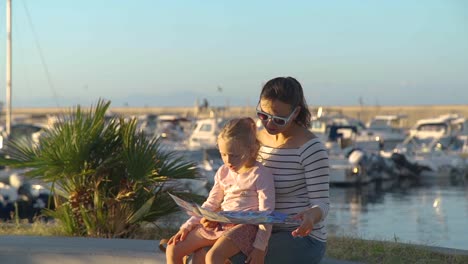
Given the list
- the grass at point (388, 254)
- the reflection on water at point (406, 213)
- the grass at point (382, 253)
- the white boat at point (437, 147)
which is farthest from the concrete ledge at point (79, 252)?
the white boat at point (437, 147)

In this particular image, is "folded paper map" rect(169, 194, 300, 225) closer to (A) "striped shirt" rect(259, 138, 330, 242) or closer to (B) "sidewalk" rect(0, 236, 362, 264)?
(A) "striped shirt" rect(259, 138, 330, 242)

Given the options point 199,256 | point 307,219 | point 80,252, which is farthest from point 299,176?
point 80,252

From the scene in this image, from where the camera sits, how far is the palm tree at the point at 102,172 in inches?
330

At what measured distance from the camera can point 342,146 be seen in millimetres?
39719

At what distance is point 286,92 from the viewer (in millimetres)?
4965

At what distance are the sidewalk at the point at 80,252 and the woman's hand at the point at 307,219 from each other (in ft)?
5.81

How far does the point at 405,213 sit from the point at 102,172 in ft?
46.1

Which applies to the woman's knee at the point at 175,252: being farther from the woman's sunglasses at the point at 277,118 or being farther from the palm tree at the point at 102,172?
the palm tree at the point at 102,172

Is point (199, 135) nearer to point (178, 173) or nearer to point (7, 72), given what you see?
point (7, 72)

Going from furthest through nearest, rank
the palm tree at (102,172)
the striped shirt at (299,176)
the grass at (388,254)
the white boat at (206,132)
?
the white boat at (206,132) → the palm tree at (102,172) → the grass at (388,254) → the striped shirt at (299,176)

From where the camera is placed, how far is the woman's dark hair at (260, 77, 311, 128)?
16.3ft

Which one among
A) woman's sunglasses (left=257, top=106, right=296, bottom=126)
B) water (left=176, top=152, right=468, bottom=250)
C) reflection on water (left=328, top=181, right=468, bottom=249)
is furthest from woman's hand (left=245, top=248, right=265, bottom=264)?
reflection on water (left=328, top=181, right=468, bottom=249)

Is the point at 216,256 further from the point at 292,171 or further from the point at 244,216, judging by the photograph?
the point at 292,171

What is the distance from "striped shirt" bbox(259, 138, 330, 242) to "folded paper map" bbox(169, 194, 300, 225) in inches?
6.5
